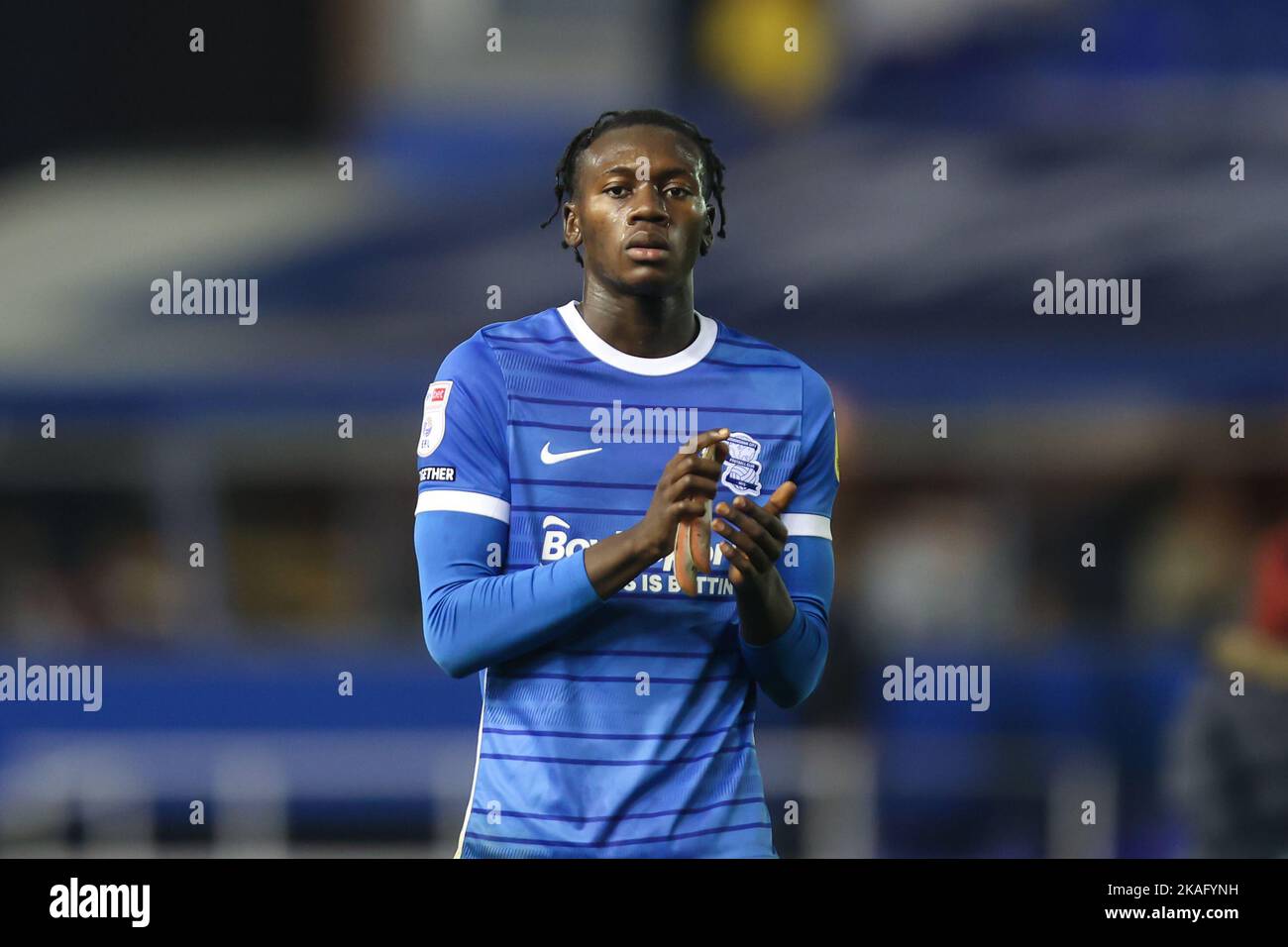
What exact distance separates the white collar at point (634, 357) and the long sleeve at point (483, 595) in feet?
1.29

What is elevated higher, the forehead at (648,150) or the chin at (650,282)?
the forehead at (648,150)

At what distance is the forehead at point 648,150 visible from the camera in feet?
9.41

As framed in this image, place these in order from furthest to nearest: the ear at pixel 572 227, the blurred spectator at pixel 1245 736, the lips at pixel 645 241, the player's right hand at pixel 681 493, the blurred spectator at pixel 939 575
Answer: the blurred spectator at pixel 939 575 → the blurred spectator at pixel 1245 736 → the ear at pixel 572 227 → the lips at pixel 645 241 → the player's right hand at pixel 681 493

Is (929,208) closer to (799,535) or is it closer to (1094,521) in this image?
(1094,521)

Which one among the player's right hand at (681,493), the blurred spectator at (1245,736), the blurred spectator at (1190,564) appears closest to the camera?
the player's right hand at (681,493)

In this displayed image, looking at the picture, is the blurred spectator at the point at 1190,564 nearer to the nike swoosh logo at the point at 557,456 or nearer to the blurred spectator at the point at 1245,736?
the blurred spectator at the point at 1245,736

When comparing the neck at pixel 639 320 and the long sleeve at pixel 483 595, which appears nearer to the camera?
the long sleeve at pixel 483 595

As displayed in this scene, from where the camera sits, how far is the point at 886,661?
3.89 metres

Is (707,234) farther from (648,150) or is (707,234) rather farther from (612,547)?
(612,547)

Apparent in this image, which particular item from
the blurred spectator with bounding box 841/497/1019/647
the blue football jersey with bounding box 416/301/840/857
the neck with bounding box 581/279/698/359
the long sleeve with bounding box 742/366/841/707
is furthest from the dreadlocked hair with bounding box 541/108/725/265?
the blurred spectator with bounding box 841/497/1019/647

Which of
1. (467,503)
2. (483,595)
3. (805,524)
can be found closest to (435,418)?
(467,503)

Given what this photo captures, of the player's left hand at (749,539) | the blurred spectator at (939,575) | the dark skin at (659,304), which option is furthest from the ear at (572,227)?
the blurred spectator at (939,575)

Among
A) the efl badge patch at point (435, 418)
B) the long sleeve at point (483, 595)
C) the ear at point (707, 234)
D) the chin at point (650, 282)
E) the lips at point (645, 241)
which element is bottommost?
the long sleeve at point (483, 595)
